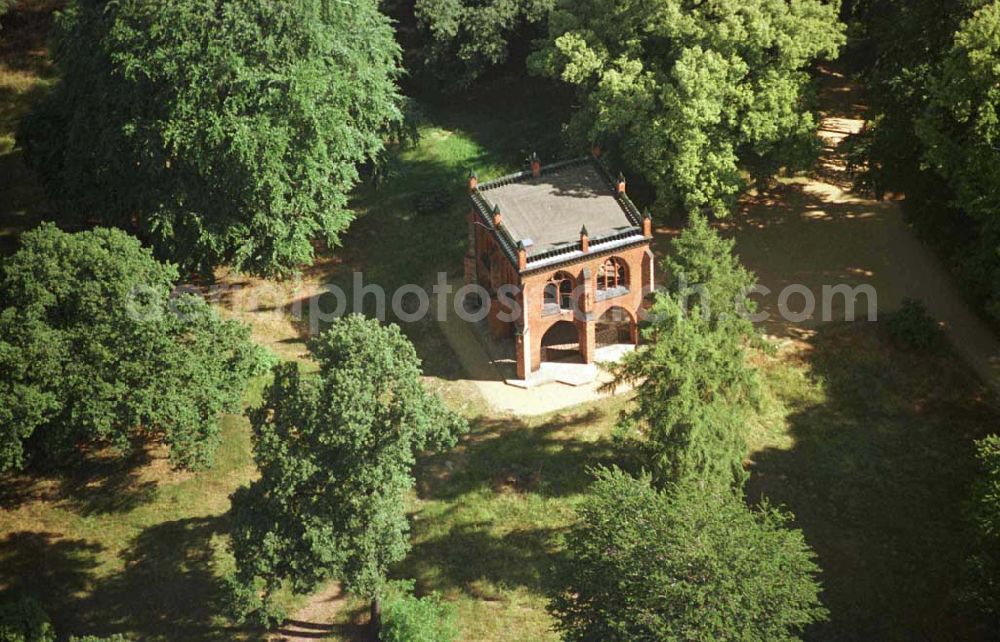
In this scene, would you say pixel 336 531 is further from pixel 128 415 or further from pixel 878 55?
pixel 878 55

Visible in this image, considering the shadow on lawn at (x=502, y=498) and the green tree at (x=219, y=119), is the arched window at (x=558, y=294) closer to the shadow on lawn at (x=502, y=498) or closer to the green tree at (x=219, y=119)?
the shadow on lawn at (x=502, y=498)

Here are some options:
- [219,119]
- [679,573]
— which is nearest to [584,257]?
[219,119]

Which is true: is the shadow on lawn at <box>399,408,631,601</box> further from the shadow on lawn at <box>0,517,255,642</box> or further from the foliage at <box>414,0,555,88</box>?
the foliage at <box>414,0,555,88</box>

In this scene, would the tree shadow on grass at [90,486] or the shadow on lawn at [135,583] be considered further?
the tree shadow on grass at [90,486]

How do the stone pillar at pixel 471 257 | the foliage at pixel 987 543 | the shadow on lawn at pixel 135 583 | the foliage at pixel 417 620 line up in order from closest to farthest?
the foliage at pixel 987 543, the foliage at pixel 417 620, the shadow on lawn at pixel 135 583, the stone pillar at pixel 471 257

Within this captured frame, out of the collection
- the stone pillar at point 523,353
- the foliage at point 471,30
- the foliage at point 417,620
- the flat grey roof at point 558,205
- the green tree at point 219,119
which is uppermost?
the foliage at point 471,30

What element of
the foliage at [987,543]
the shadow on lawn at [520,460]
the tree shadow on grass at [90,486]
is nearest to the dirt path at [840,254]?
the foliage at [987,543]

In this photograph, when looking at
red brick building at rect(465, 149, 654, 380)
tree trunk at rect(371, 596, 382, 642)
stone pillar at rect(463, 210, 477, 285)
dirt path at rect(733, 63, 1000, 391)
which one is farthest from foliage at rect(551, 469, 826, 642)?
stone pillar at rect(463, 210, 477, 285)
